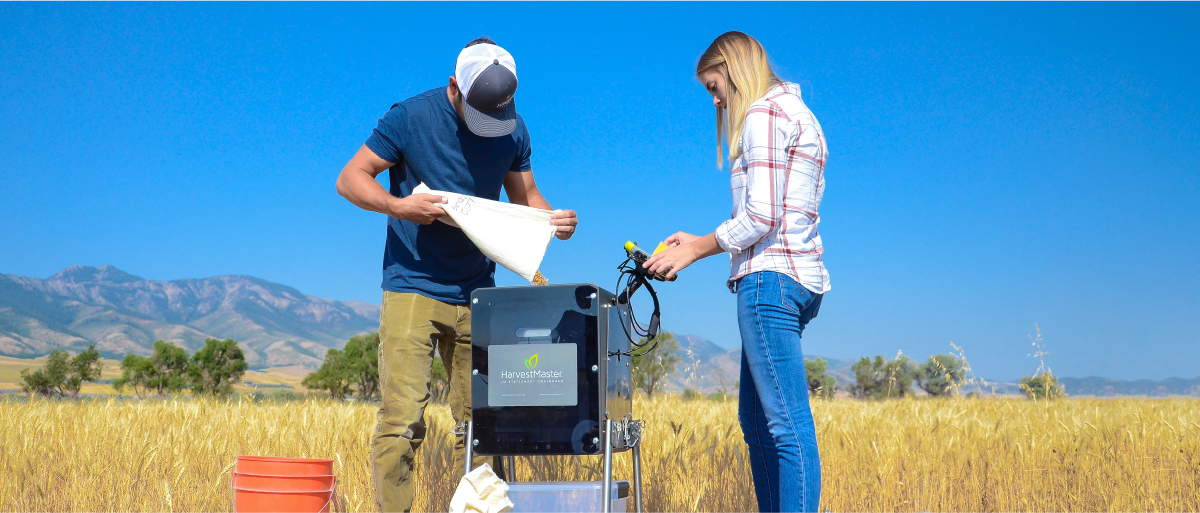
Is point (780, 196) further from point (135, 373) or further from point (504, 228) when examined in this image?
point (135, 373)

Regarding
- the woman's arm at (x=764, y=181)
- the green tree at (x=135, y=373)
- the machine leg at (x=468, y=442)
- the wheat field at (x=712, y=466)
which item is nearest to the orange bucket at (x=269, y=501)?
the machine leg at (x=468, y=442)

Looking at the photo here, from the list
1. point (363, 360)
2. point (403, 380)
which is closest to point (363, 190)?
point (403, 380)

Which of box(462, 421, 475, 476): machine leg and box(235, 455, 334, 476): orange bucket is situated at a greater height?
box(462, 421, 475, 476): machine leg

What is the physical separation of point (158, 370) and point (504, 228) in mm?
34885

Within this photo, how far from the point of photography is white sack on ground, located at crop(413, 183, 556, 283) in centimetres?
293

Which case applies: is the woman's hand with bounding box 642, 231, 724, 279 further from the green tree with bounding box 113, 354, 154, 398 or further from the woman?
the green tree with bounding box 113, 354, 154, 398

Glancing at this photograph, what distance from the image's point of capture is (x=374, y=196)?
297 cm

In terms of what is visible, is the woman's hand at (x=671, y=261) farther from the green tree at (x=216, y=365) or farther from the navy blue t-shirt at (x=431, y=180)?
the green tree at (x=216, y=365)

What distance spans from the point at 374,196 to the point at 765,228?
1552mm

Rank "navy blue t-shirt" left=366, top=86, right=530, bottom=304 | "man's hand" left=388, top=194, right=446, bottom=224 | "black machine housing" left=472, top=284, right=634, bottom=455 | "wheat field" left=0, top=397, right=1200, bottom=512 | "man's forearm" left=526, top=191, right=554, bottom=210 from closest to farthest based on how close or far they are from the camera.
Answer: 1. "black machine housing" left=472, top=284, right=634, bottom=455
2. "man's hand" left=388, top=194, right=446, bottom=224
3. "navy blue t-shirt" left=366, top=86, right=530, bottom=304
4. "man's forearm" left=526, top=191, right=554, bottom=210
5. "wheat field" left=0, top=397, right=1200, bottom=512

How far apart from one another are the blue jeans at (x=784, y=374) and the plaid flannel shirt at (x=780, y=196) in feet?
0.22

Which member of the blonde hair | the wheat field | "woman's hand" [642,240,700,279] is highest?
the blonde hair

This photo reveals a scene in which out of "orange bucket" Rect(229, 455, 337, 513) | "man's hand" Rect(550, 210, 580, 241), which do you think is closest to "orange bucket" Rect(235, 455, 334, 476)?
"orange bucket" Rect(229, 455, 337, 513)

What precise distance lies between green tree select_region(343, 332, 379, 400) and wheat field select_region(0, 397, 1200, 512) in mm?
26710
